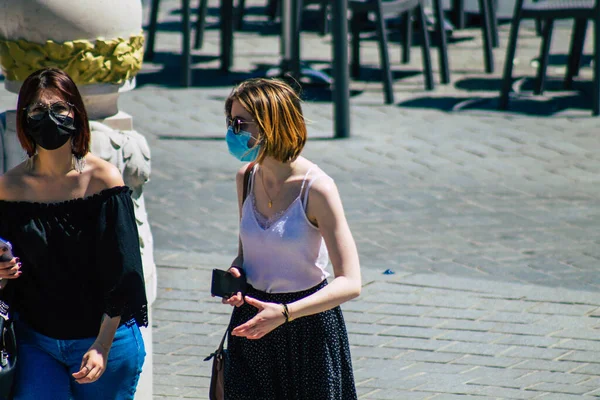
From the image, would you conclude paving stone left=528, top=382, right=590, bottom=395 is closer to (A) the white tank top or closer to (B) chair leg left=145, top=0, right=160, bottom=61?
(A) the white tank top

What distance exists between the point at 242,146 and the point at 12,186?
0.68 m

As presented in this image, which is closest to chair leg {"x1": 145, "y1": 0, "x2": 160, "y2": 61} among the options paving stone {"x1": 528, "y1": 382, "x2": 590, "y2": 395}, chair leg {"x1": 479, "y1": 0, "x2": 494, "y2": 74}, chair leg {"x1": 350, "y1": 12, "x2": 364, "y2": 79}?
chair leg {"x1": 350, "y1": 12, "x2": 364, "y2": 79}

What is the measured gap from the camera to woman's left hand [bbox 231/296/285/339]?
2.89m

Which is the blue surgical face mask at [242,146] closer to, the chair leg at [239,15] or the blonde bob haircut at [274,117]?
the blonde bob haircut at [274,117]

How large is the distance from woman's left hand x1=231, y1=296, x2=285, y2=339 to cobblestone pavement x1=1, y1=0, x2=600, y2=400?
1.71 m

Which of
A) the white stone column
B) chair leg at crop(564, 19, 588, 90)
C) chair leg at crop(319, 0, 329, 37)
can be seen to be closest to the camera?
the white stone column

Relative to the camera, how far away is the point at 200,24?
1364cm

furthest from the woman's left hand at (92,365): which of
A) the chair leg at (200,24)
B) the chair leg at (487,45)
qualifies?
the chair leg at (200,24)

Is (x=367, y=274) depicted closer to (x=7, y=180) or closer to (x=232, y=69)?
(x=7, y=180)

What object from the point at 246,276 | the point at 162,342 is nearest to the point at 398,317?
the point at 162,342

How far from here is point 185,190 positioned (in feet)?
25.4

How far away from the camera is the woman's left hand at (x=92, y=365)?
296 centimetres

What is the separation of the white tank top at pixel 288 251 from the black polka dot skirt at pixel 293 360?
34mm

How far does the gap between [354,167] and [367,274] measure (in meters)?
2.37
